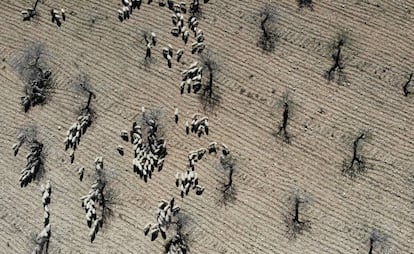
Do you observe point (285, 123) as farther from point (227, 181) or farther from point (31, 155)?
point (31, 155)

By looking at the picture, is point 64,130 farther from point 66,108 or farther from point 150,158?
point 150,158

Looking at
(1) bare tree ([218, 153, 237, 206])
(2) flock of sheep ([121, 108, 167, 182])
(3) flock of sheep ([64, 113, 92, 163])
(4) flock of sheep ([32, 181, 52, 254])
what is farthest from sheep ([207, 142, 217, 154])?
(4) flock of sheep ([32, 181, 52, 254])

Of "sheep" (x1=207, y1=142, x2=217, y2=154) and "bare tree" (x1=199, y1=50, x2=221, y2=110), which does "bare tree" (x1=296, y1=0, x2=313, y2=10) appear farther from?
"sheep" (x1=207, y1=142, x2=217, y2=154)

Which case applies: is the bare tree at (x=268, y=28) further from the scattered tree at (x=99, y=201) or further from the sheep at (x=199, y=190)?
the scattered tree at (x=99, y=201)

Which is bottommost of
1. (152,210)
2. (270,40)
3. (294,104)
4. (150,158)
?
(152,210)

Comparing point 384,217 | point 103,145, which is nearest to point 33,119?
point 103,145

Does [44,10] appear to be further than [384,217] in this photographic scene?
Yes

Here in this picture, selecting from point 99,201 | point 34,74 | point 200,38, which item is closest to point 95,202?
point 99,201
